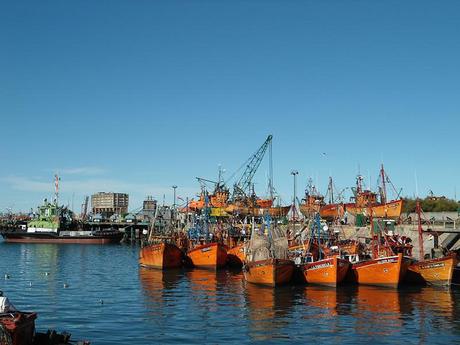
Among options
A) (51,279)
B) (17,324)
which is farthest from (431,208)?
(17,324)

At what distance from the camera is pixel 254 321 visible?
3625 cm

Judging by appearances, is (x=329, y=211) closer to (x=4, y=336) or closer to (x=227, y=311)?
(x=227, y=311)

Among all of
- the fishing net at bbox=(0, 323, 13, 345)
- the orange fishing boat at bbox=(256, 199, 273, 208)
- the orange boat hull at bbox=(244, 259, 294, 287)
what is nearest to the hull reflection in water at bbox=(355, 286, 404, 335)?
the orange boat hull at bbox=(244, 259, 294, 287)

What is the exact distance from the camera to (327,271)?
5222cm

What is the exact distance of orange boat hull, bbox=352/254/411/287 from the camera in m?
50.8

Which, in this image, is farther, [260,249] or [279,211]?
[279,211]

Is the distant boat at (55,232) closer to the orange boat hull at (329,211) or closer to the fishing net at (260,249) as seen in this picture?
the orange boat hull at (329,211)

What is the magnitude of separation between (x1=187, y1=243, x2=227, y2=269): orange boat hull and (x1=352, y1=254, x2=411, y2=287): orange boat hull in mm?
22286

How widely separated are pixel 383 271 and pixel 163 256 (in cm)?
3096

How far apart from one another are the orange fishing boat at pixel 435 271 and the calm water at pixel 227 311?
4.53 feet

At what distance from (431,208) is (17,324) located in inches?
5023

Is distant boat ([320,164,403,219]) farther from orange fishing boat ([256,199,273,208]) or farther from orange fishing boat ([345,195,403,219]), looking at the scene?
orange fishing boat ([256,199,273,208])

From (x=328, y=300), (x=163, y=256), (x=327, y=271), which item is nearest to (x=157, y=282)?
(x=163, y=256)

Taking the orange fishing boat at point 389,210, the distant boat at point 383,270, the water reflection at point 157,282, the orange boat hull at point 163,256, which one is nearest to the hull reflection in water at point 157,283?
the water reflection at point 157,282
